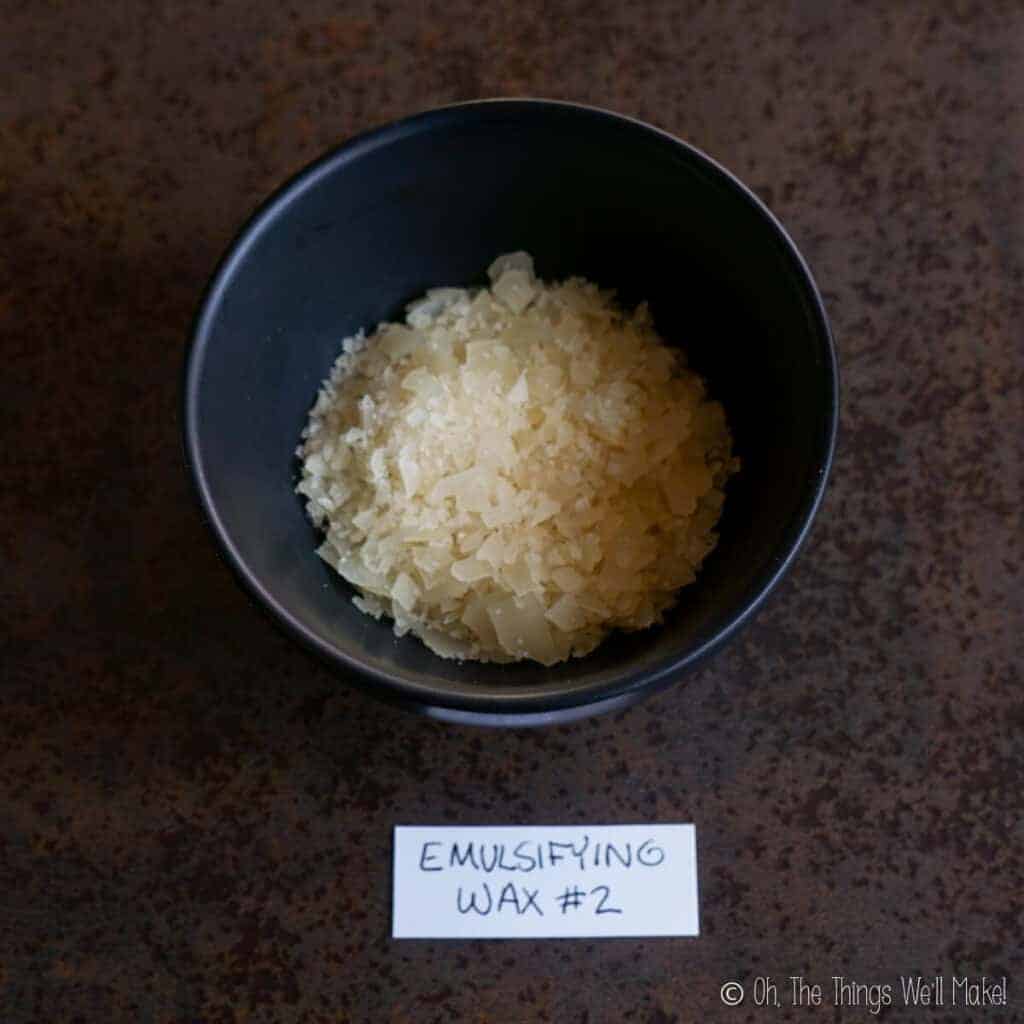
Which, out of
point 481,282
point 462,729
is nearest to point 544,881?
point 462,729

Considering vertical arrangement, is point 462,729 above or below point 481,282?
below

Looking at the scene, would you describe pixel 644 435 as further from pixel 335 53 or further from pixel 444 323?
pixel 335 53

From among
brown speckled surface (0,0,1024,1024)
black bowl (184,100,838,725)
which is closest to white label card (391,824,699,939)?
brown speckled surface (0,0,1024,1024)

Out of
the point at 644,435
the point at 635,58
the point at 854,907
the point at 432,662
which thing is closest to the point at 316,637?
the point at 432,662

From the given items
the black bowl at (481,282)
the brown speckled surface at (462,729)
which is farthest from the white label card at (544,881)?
the black bowl at (481,282)

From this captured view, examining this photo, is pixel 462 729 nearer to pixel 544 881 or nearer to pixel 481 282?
pixel 544 881

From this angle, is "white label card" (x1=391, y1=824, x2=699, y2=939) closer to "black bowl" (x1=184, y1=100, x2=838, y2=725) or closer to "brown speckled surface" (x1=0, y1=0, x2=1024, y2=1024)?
"brown speckled surface" (x1=0, y1=0, x2=1024, y2=1024)

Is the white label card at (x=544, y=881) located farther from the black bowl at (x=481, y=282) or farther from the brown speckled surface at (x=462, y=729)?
the black bowl at (x=481, y=282)
